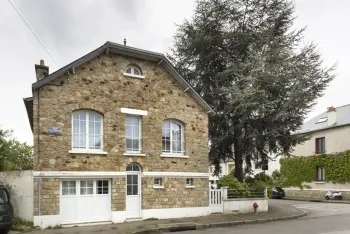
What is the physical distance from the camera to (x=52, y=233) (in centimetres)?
1434

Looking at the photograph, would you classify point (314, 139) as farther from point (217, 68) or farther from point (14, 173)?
point (14, 173)

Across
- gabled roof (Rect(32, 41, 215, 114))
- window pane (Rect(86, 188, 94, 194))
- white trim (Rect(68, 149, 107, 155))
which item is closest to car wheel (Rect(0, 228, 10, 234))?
window pane (Rect(86, 188, 94, 194))

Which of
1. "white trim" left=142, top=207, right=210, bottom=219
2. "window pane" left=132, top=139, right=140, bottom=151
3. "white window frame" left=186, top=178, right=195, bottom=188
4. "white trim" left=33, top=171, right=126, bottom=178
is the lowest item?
A: "white trim" left=142, top=207, right=210, bottom=219

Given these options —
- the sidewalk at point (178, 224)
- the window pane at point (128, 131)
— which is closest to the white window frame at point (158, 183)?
the sidewalk at point (178, 224)

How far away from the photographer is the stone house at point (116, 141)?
15.9 meters

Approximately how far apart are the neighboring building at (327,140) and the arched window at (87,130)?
70.9 feet

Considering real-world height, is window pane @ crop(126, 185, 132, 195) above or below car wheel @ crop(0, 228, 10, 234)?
above

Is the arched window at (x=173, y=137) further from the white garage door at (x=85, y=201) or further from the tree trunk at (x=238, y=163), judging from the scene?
the tree trunk at (x=238, y=163)

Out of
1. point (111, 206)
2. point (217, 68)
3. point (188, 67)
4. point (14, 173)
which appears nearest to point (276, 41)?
point (217, 68)

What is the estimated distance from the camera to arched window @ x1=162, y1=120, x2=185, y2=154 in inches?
758

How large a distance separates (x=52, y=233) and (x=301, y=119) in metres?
15.3

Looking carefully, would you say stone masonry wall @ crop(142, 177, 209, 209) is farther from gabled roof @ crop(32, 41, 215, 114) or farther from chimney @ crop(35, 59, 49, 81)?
chimney @ crop(35, 59, 49, 81)

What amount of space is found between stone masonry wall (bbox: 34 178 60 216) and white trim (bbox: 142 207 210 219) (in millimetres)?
3996

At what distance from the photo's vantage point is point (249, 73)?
23156 mm
